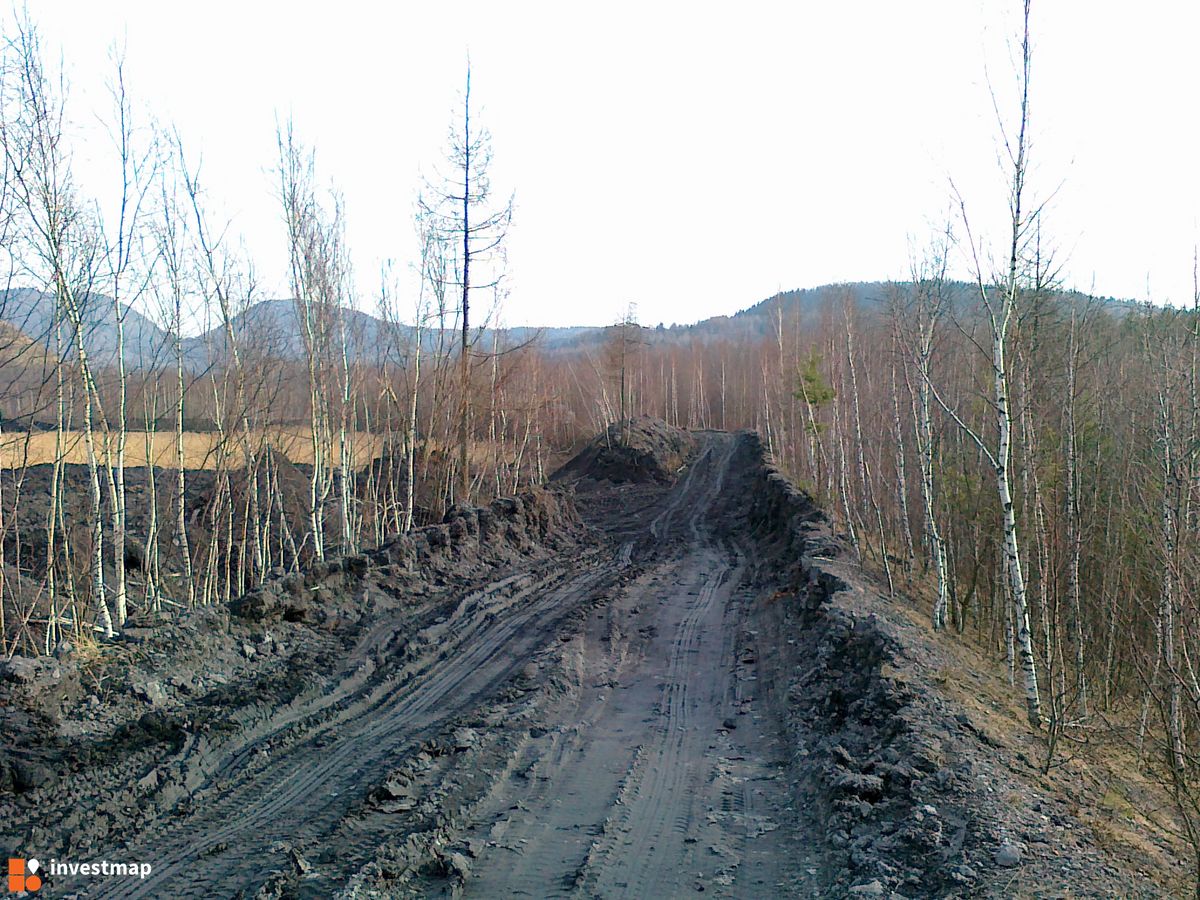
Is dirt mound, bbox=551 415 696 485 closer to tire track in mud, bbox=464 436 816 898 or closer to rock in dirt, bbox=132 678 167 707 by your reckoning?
tire track in mud, bbox=464 436 816 898

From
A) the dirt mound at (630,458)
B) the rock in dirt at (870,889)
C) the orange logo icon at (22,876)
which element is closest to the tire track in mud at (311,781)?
the orange logo icon at (22,876)

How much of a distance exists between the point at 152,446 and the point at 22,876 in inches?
372

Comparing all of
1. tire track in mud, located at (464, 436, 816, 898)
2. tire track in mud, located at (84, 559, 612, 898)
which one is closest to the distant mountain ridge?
tire track in mud, located at (84, 559, 612, 898)

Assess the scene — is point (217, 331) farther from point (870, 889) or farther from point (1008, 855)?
point (1008, 855)

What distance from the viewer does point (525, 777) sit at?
6.22m

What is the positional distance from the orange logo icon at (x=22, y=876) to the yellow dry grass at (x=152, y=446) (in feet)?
13.9

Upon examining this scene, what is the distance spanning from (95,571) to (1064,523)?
15.9 m

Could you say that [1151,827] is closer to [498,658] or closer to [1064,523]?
[498,658]

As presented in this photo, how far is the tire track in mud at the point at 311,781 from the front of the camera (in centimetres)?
463

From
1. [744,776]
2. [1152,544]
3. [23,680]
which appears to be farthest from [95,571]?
[1152,544]

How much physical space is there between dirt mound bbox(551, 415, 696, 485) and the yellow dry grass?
1376 cm

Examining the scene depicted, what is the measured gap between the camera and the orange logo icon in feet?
14.4

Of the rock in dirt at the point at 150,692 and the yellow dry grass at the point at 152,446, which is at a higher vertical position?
the yellow dry grass at the point at 152,446

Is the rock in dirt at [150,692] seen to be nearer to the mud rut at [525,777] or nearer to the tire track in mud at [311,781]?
the mud rut at [525,777]
